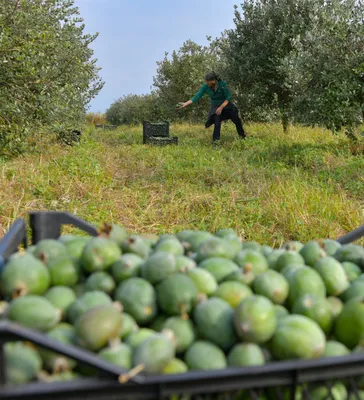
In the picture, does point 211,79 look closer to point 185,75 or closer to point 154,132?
point 154,132

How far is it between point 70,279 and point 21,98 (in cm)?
701

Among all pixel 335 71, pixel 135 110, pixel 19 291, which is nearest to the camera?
pixel 19 291

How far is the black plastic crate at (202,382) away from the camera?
945 millimetres

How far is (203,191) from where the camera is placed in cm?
624

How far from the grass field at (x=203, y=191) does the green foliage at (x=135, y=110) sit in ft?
65.6

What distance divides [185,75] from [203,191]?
66.0ft

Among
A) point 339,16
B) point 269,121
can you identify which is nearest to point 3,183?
point 339,16

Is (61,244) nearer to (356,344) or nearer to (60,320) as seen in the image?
(60,320)

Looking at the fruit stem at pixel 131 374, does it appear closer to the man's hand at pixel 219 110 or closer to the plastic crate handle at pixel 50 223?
the plastic crate handle at pixel 50 223

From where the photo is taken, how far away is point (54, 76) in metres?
8.75

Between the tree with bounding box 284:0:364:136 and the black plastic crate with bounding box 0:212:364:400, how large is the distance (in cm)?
877

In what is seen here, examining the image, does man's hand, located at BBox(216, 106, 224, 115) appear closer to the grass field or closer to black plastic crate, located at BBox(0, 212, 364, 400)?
the grass field

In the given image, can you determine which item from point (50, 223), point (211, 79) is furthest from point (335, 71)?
point (50, 223)

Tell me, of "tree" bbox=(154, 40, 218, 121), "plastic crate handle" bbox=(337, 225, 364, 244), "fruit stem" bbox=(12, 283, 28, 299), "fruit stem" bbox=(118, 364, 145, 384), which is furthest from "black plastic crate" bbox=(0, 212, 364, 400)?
"tree" bbox=(154, 40, 218, 121)
